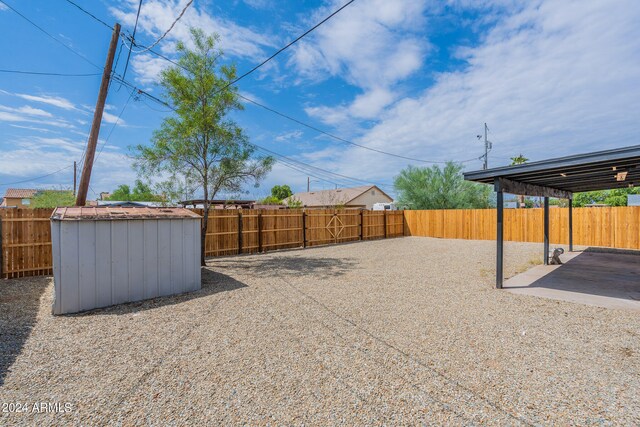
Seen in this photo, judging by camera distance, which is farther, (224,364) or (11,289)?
(11,289)

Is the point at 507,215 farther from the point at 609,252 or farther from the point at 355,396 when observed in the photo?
the point at 355,396

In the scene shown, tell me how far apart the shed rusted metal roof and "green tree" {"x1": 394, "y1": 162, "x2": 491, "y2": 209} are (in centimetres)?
2044

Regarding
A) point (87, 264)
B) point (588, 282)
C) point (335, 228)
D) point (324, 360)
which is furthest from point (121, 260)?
point (335, 228)

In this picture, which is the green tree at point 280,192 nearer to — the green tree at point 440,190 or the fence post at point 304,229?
the green tree at point 440,190

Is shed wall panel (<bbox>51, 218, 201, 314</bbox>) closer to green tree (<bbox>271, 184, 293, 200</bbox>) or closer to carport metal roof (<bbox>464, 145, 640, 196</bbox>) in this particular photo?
carport metal roof (<bbox>464, 145, 640, 196</bbox>)

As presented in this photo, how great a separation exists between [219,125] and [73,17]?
3.83 metres

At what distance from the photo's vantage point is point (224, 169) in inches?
344

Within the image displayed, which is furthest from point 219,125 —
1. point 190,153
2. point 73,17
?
point 73,17

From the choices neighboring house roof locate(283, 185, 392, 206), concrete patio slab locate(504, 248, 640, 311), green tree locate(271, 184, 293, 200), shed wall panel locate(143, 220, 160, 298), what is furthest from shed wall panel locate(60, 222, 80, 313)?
green tree locate(271, 184, 293, 200)

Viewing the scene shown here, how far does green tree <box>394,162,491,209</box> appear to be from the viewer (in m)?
22.2

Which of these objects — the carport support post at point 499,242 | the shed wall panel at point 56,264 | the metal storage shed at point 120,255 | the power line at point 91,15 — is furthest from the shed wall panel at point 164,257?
the carport support post at point 499,242

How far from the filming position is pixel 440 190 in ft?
74.8

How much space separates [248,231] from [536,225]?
1410cm

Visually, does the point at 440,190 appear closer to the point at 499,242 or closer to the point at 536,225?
the point at 536,225
